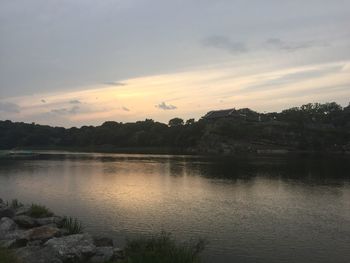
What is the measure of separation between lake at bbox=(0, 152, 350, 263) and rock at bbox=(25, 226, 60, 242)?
5498 millimetres

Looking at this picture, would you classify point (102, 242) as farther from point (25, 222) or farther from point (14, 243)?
point (25, 222)

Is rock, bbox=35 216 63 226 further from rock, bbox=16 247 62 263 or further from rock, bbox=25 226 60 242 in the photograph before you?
rock, bbox=16 247 62 263

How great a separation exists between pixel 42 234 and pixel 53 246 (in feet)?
16.0

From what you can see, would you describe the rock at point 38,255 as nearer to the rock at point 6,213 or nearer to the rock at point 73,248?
the rock at point 73,248

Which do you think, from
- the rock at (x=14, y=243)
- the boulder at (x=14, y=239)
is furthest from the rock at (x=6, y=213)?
the rock at (x=14, y=243)

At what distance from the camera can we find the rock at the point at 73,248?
23.1m

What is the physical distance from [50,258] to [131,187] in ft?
146

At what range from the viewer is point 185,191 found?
62156 mm

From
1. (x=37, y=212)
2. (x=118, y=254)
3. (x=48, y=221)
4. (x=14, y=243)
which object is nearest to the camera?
(x=118, y=254)

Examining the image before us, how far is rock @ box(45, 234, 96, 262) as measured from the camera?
23148 mm

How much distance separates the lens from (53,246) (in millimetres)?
23875

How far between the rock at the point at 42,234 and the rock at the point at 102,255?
191 inches

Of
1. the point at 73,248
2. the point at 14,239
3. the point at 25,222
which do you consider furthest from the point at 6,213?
the point at 73,248

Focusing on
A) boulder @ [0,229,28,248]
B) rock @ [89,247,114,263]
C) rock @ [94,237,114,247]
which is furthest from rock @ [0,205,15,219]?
rock @ [89,247,114,263]
